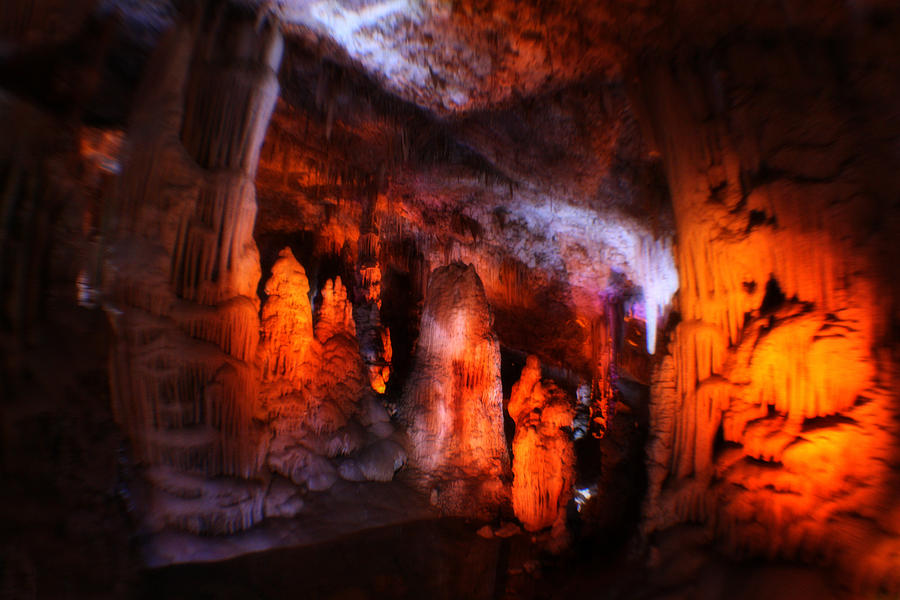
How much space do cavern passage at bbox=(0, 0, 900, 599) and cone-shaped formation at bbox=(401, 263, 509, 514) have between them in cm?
6

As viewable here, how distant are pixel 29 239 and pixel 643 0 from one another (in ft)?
20.1

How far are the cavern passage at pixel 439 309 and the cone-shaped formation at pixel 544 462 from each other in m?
0.06

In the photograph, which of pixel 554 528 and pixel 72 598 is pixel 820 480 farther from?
pixel 72 598

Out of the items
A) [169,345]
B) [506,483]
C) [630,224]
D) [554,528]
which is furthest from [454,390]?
[630,224]

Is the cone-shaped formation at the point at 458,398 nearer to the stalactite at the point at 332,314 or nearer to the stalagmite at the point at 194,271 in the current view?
the stalactite at the point at 332,314

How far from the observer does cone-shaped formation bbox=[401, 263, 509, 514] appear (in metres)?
8.08

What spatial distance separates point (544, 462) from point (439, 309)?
3.15 meters

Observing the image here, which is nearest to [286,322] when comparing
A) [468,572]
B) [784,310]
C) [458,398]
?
[458,398]

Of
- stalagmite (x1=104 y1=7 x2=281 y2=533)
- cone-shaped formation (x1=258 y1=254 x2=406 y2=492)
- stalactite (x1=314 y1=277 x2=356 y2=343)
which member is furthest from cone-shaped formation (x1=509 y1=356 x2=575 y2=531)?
stalagmite (x1=104 y1=7 x2=281 y2=533)

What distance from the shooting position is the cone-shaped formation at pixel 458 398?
8078 mm

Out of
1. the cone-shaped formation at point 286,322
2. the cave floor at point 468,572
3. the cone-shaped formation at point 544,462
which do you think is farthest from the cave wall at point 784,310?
the cone-shaped formation at point 286,322

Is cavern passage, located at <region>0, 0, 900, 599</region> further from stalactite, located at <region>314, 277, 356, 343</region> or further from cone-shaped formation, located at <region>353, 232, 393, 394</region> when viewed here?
cone-shaped formation, located at <region>353, 232, 393, 394</region>

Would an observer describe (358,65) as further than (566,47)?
Yes

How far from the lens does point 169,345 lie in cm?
541
